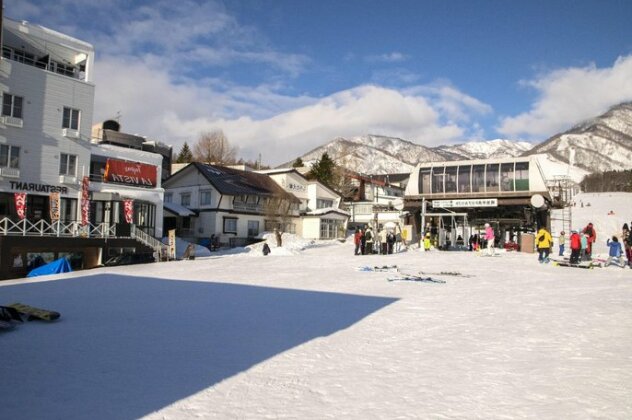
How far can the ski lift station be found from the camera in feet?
98.7

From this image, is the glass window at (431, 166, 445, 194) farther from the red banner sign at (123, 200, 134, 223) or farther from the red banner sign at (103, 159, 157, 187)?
the red banner sign at (123, 200, 134, 223)

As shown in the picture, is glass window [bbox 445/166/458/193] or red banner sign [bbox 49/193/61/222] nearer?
red banner sign [bbox 49/193/61/222]

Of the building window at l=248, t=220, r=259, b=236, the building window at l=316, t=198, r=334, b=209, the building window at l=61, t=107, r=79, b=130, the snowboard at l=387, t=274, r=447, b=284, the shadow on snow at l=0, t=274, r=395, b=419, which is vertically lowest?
the shadow on snow at l=0, t=274, r=395, b=419

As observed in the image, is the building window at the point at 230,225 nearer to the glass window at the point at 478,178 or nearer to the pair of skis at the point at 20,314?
the glass window at the point at 478,178

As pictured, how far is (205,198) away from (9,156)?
1768 cm

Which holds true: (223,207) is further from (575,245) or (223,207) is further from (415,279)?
(575,245)

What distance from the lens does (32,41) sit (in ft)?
86.8

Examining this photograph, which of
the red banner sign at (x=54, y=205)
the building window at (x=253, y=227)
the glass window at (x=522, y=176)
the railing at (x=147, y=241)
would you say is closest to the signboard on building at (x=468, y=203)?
the glass window at (x=522, y=176)

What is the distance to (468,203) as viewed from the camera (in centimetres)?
3064

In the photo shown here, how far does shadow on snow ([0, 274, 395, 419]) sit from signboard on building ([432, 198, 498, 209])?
2068 cm

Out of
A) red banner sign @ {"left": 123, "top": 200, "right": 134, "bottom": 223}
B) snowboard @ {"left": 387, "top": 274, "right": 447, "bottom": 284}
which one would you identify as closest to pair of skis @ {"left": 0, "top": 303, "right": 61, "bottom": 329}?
snowboard @ {"left": 387, "top": 274, "right": 447, "bottom": 284}

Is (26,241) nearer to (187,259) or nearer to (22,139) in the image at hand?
(22,139)

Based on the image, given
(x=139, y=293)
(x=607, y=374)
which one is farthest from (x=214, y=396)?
Answer: (x=139, y=293)

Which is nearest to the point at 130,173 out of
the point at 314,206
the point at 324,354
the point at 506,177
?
the point at 506,177
